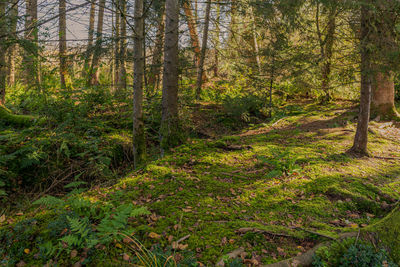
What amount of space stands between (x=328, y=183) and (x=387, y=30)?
3673mm

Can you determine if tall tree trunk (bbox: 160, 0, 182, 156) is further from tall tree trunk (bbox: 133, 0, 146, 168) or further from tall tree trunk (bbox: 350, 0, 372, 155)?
tall tree trunk (bbox: 350, 0, 372, 155)

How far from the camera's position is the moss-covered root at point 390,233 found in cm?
285

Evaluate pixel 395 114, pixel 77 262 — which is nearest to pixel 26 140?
pixel 77 262

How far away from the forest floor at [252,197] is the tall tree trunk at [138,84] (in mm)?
993

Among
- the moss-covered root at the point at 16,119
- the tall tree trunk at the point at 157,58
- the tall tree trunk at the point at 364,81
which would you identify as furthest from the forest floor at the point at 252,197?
the moss-covered root at the point at 16,119

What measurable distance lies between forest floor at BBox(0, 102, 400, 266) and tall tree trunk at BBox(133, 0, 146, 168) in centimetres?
99

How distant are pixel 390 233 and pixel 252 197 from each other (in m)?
1.82

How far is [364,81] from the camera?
525 centimetres

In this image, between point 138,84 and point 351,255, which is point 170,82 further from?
point 351,255

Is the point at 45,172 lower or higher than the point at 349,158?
lower

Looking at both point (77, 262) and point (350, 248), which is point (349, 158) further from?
point (77, 262)

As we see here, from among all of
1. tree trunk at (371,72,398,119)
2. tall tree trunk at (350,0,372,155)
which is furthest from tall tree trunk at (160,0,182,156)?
tree trunk at (371,72,398,119)

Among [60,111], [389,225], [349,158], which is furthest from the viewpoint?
[60,111]

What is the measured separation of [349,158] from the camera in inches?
215
